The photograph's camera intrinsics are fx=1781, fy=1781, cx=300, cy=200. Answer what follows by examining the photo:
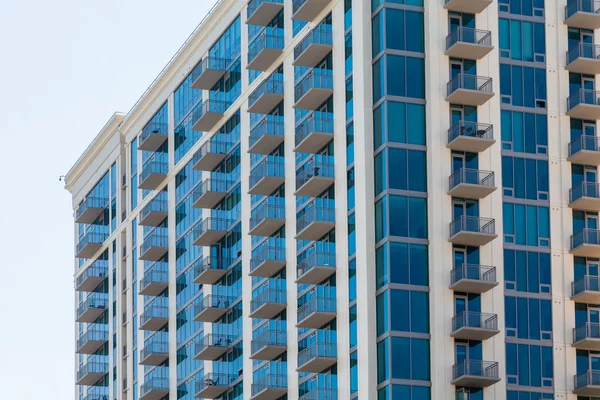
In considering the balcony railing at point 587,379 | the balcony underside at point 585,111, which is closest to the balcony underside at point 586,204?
the balcony underside at point 585,111

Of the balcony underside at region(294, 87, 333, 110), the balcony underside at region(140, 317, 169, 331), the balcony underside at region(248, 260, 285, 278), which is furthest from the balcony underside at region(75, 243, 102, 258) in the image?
the balcony underside at region(294, 87, 333, 110)

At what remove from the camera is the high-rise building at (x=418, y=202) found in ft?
269

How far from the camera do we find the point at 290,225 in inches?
3649

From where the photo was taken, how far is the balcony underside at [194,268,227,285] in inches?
3989

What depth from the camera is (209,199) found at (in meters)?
103

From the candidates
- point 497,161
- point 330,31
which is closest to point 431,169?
point 497,161

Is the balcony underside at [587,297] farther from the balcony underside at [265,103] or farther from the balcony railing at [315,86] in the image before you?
the balcony underside at [265,103]

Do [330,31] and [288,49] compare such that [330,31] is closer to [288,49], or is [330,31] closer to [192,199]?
[288,49]

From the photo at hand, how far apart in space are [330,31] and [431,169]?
1017 cm

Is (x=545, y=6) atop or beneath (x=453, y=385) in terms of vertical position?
atop

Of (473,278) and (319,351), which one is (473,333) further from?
(319,351)

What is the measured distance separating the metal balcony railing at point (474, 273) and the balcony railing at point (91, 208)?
48601mm

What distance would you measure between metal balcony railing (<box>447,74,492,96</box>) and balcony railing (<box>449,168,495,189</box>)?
3.81 m

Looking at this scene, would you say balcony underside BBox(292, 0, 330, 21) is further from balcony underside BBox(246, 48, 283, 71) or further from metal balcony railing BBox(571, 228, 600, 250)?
metal balcony railing BBox(571, 228, 600, 250)
